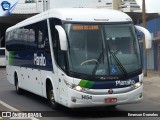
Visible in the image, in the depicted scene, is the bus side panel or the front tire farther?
the front tire

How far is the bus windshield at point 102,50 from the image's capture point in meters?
11.6

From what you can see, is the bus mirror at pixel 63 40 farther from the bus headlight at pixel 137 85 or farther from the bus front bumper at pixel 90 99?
the bus headlight at pixel 137 85

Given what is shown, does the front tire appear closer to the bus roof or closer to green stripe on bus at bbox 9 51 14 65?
the bus roof

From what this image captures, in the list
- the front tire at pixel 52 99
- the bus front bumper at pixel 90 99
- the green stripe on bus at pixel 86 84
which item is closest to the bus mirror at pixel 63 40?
the green stripe on bus at pixel 86 84

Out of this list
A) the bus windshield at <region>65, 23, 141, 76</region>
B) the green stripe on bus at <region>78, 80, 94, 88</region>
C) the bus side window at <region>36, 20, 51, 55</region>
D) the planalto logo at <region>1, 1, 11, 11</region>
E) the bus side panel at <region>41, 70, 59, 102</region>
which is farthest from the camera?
the planalto logo at <region>1, 1, 11, 11</region>

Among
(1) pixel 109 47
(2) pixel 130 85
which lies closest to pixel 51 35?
(1) pixel 109 47

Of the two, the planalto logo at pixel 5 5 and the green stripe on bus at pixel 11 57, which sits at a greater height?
the green stripe on bus at pixel 11 57

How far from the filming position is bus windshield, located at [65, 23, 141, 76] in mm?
11594

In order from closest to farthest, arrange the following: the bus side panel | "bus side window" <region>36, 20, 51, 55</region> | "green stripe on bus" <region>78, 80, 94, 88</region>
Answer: "green stripe on bus" <region>78, 80, 94, 88</region> → the bus side panel → "bus side window" <region>36, 20, 51, 55</region>

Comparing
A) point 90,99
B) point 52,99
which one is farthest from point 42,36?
point 90,99

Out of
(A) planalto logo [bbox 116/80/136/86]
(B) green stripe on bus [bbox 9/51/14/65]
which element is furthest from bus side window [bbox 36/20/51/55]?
(B) green stripe on bus [bbox 9/51/14/65]

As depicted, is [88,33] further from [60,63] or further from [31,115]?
[31,115]

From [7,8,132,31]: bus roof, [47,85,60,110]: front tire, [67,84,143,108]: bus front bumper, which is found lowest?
[47,85,60,110]: front tire

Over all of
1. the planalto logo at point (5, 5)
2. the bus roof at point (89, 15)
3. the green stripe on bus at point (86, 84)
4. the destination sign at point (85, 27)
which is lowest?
the planalto logo at point (5, 5)
